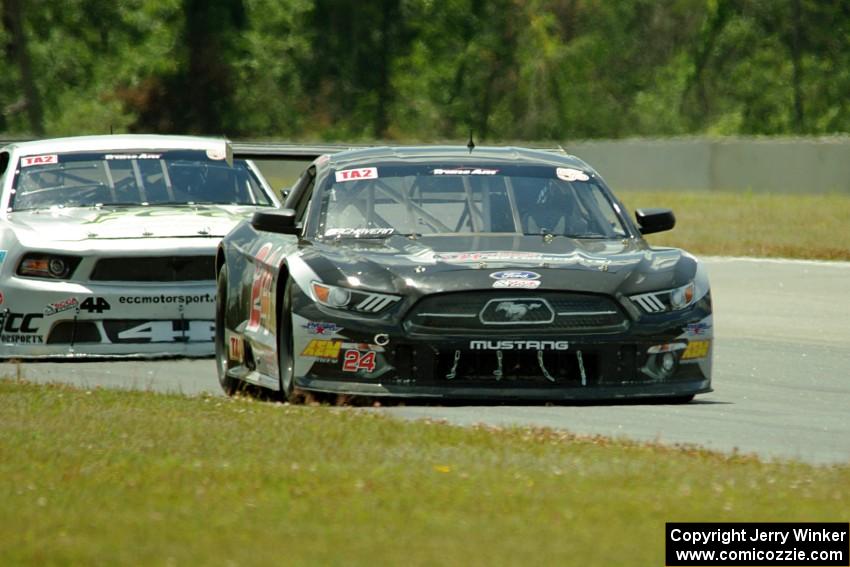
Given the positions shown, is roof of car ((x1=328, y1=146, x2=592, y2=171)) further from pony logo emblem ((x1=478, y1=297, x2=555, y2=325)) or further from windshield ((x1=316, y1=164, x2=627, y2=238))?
pony logo emblem ((x1=478, y1=297, x2=555, y2=325))

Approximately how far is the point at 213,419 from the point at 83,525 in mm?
2813

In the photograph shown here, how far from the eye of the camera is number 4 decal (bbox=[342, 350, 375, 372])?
30.7 feet

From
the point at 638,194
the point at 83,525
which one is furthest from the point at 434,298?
the point at 638,194

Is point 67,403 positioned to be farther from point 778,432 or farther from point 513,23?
point 513,23

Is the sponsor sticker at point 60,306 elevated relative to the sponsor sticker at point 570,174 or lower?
lower

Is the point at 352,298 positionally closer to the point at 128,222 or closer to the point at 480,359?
the point at 480,359

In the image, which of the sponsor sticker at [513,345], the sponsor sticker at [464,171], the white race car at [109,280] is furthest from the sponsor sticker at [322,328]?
the white race car at [109,280]

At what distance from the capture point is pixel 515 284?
30.6 feet

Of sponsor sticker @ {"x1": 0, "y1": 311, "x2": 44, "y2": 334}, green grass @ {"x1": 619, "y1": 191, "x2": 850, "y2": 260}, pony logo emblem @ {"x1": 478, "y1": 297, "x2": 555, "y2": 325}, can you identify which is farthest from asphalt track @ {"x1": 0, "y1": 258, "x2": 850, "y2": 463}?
green grass @ {"x1": 619, "y1": 191, "x2": 850, "y2": 260}

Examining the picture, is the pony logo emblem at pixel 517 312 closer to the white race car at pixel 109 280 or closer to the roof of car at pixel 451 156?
the roof of car at pixel 451 156

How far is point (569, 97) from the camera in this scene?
219 ft

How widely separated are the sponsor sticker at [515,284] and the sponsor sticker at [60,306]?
3823 millimetres

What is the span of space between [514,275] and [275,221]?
4.92ft

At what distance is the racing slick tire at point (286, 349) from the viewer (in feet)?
31.5
